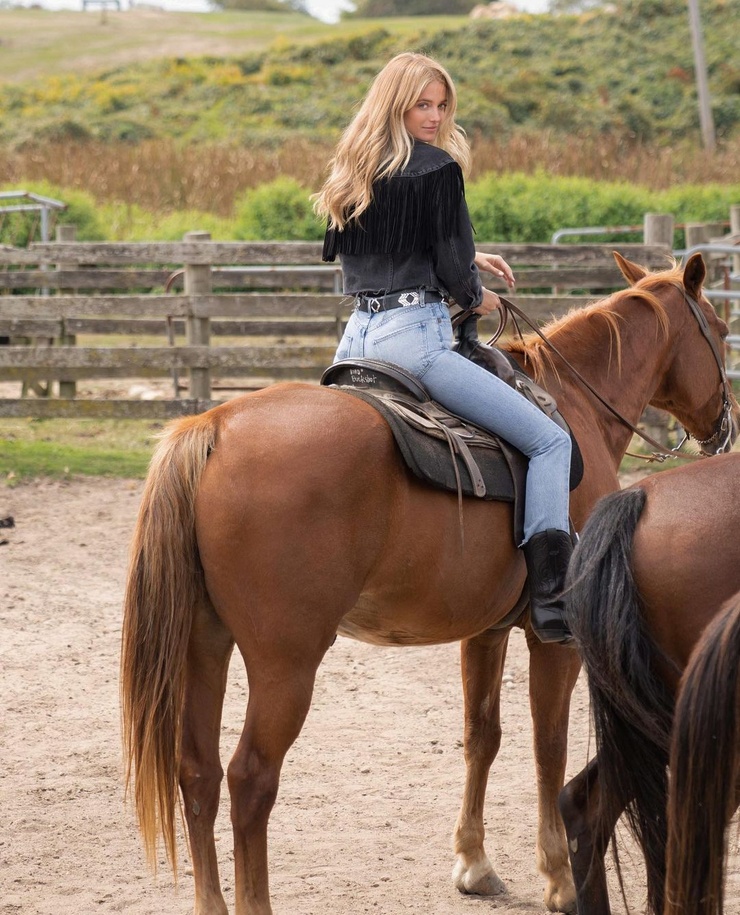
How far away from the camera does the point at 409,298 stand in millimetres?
3342

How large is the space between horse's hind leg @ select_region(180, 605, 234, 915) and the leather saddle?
0.76 meters

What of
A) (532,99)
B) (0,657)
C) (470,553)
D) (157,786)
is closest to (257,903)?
(157,786)

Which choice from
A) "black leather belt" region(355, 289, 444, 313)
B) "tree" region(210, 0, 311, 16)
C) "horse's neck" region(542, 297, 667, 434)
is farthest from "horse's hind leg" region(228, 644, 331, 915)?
"tree" region(210, 0, 311, 16)

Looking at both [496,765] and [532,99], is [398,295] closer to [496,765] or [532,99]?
[496,765]

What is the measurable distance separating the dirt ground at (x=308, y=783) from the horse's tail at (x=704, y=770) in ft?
2.35

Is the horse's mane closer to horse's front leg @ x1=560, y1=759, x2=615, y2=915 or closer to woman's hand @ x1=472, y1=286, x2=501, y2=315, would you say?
woman's hand @ x1=472, y1=286, x2=501, y2=315

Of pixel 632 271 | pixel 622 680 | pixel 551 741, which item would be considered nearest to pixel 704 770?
pixel 622 680

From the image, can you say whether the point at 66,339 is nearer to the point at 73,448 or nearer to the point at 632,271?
the point at 73,448

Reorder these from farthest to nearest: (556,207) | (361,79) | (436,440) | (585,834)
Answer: (361,79), (556,207), (436,440), (585,834)

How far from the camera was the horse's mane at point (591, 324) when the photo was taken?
4031mm

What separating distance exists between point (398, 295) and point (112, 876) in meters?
2.17

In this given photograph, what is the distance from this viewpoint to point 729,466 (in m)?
2.63

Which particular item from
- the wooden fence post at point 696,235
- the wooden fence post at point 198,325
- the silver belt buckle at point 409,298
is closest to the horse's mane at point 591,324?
the silver belt buckle at point 409,298

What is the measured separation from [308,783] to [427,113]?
8.64 feet
